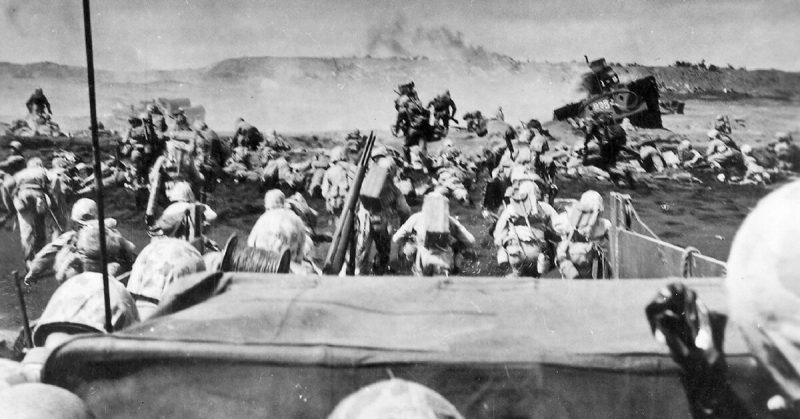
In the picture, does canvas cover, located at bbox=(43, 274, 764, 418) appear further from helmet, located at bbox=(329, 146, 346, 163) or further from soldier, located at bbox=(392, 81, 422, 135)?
helmet, located at bbox=(329, 146, 346, 163)

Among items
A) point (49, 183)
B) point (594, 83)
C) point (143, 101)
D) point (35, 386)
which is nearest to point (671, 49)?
point (594, 83)

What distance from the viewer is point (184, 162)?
6.23 m

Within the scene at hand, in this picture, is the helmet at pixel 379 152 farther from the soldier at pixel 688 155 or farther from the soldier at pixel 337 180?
the soldier at pixel 688 155

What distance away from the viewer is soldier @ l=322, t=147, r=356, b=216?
585 centimetres

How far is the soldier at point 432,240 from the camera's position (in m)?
5.40

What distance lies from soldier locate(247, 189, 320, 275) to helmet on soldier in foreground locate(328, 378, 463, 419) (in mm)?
2571

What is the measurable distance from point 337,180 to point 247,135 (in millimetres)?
745

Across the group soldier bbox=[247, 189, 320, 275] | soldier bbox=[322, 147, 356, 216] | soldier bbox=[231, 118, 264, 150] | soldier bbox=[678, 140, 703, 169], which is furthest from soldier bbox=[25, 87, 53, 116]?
soldier bbox=[678, 140, 703, 169]

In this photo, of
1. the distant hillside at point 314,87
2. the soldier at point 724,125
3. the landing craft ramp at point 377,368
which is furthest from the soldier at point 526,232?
the landing craft ramp at point 377,368

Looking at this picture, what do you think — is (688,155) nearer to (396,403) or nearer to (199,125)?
(199,125)

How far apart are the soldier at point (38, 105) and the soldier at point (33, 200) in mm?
397

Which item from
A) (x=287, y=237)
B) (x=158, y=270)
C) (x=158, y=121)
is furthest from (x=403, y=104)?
(x=158, y=270)

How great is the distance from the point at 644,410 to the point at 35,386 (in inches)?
71.0

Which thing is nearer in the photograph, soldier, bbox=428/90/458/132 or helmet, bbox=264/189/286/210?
soldier, bbox=428/90/458/132
